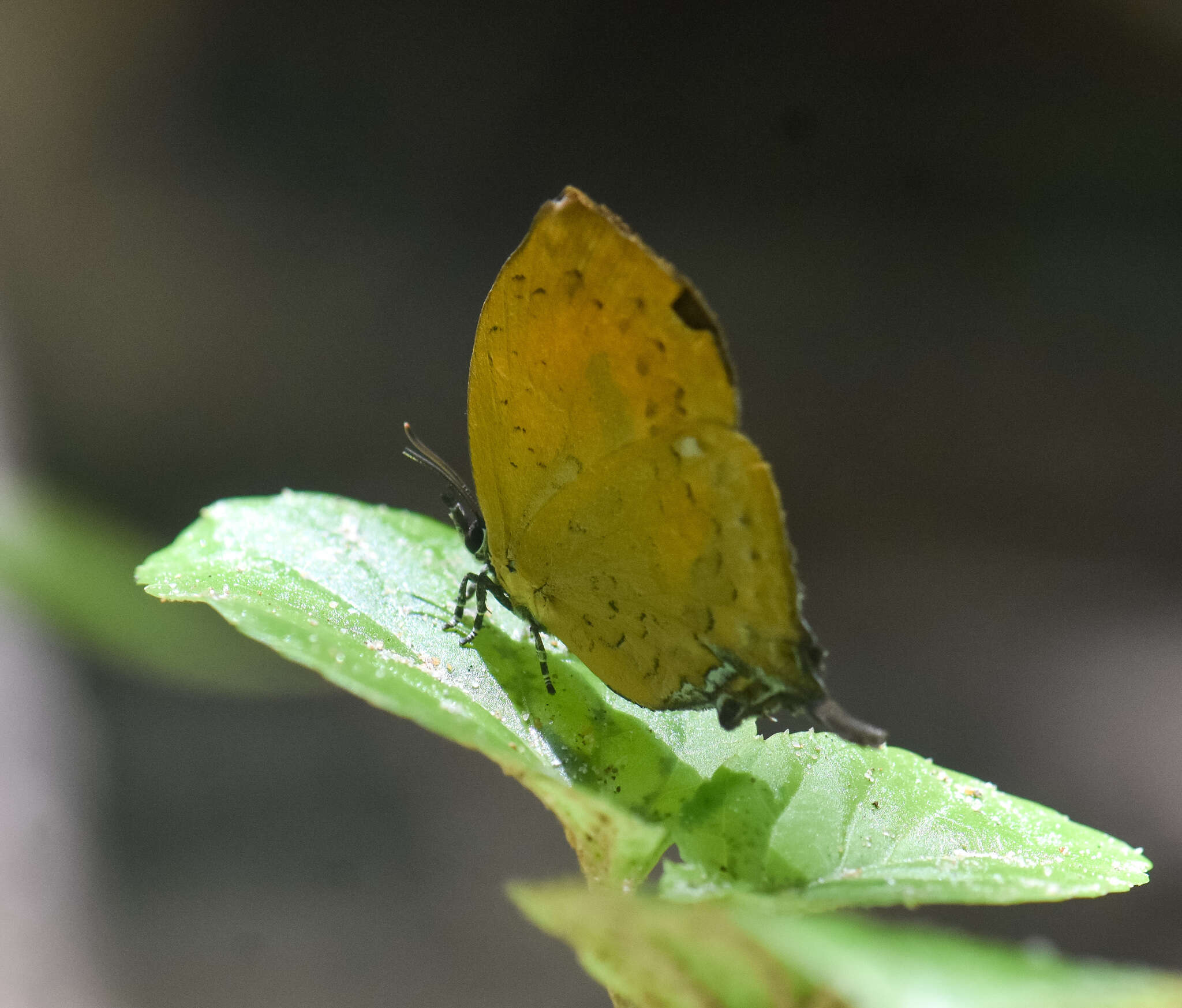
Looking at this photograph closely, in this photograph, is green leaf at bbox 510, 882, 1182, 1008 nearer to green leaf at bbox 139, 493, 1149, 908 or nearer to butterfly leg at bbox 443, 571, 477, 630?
green leaf at bbox 139, 493, 1149, 908

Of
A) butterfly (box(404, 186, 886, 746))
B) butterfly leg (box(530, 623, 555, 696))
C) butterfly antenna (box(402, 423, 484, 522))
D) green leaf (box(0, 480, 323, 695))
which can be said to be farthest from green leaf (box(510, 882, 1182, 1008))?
green leaf (box(0, 480, 323, 695))

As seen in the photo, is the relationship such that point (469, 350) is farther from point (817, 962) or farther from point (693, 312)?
point (817, 962)

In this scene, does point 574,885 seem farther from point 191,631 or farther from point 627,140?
point 627,140

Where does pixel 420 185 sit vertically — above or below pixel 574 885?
above

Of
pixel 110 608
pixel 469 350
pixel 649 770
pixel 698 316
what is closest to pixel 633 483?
pixel 698 316

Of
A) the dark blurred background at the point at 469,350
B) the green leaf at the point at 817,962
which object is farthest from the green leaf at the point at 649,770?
the dark blurred background at the point at 469,350

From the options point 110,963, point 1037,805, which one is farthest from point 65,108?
point 1037,805

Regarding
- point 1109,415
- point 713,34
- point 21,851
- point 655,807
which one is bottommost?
point 21,851
